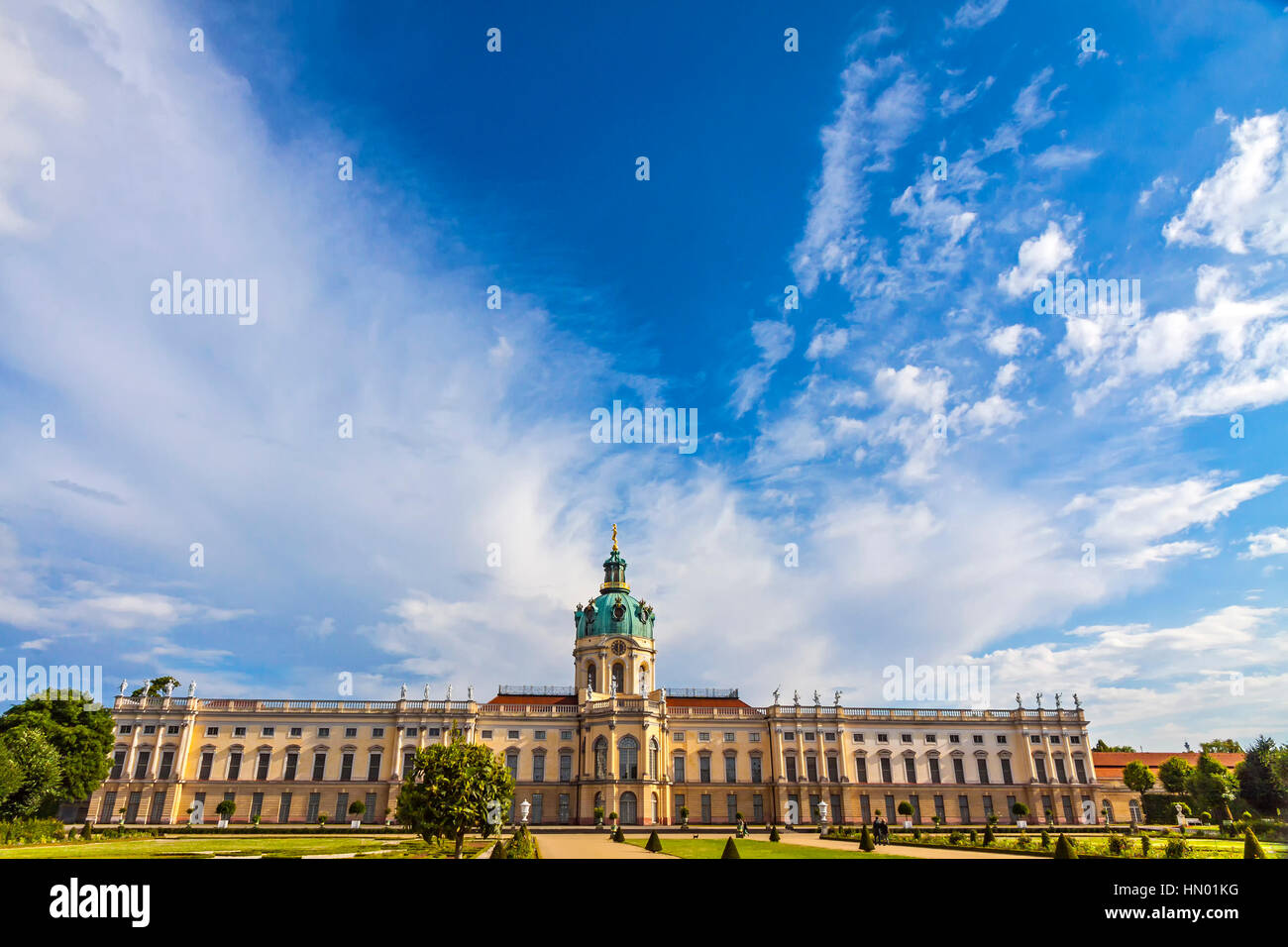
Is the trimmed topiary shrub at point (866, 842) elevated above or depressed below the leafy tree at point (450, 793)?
below

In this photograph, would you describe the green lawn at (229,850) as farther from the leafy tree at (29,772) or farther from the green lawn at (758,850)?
the green lawn at (758,850)

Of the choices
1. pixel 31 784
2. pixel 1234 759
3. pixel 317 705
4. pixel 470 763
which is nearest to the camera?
pixel 470 763

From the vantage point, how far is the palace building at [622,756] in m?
72.1

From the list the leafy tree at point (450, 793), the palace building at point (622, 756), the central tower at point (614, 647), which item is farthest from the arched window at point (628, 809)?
Answer: the leafy tree at point (450, 793)

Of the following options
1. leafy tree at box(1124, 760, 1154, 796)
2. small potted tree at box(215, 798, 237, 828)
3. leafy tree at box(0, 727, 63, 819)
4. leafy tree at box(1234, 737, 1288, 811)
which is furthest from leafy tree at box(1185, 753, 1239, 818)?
leafy tree at box(0, 727, 63, 819)

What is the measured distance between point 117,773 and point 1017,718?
3531 inches

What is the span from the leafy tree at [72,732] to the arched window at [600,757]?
135 ft

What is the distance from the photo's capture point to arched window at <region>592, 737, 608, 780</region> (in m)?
71.4

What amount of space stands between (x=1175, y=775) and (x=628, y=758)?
2413 inches

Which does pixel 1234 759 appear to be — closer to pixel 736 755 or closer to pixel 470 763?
pixel 736 755

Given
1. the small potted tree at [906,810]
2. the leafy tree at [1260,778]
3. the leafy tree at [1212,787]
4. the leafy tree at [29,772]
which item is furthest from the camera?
the leafy tree at [1212,787]

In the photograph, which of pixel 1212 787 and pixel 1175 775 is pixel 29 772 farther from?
pixel 1175 775
